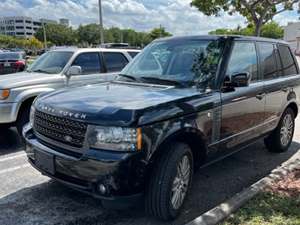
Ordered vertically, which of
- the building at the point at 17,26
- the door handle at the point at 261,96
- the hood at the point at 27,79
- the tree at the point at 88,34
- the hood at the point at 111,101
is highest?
the building at the point at 17,26

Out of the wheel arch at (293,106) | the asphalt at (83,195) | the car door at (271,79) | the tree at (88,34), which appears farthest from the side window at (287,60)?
the tree at (88,34)

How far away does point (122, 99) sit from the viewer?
341 cm

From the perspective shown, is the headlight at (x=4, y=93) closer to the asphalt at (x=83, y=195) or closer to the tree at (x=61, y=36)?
the asphalt at (x=83, y=195)


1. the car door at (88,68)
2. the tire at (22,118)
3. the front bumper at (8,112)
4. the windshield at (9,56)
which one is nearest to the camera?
the front bumper at (8,112)

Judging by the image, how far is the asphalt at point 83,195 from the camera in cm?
360

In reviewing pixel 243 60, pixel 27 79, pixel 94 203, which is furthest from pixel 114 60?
pixel 94 203

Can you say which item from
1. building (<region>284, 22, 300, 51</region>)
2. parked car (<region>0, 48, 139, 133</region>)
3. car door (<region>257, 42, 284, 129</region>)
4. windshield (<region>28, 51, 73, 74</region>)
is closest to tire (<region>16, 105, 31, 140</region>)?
parked car (<region>0, 48, 139, 133</region>)

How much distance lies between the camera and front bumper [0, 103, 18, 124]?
5851 millimetres

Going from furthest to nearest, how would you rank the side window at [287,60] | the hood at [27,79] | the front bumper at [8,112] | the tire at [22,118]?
the tire at [22,118] < the hood at [27,79] < the front bumper at [8,112] < the side window at [287,60]

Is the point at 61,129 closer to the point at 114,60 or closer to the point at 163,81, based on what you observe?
the point at 163,81

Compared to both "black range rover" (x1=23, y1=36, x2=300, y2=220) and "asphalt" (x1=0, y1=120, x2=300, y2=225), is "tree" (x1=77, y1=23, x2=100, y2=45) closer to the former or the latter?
"asphalt" (x1=0, y1=120, x2=300, y2=225)

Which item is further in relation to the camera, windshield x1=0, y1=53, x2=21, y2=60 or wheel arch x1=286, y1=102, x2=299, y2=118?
windshield x1=0, y1=53, x2=21, y2=60

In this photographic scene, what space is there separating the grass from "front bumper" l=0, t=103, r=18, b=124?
13.4 feet

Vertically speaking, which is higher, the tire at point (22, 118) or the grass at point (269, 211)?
the tire at point (22, 118)
